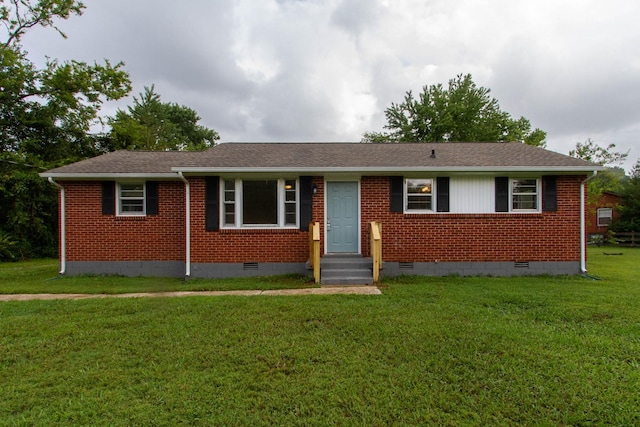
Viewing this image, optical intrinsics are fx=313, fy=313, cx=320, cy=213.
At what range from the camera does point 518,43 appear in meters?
14.1

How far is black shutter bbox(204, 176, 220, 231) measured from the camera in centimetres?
835

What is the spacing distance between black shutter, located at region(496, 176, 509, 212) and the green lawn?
3036mm

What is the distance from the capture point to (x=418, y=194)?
854 cm

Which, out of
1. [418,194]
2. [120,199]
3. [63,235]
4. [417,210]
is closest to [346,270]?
[417,210]

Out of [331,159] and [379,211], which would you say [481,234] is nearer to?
[379,211]

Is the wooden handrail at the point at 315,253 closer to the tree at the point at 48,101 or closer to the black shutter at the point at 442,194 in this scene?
the black shutter at the point at 442,194

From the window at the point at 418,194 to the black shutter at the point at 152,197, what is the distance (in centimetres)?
701

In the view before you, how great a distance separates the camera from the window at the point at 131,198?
9000 mm

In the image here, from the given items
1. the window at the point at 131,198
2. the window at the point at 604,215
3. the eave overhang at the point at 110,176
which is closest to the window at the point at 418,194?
the eave overhang at the point at 110,176

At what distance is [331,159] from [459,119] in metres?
22.5

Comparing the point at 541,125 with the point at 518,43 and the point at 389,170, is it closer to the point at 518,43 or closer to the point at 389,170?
the point at 518,43

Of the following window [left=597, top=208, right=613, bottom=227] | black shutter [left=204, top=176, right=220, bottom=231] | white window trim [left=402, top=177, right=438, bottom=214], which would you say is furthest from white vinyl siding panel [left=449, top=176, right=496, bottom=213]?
window [left=597, top=208, right=613, bottom=227]

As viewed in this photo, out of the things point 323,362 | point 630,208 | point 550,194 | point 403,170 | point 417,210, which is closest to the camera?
point 323,362

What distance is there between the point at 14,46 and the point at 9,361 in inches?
891
